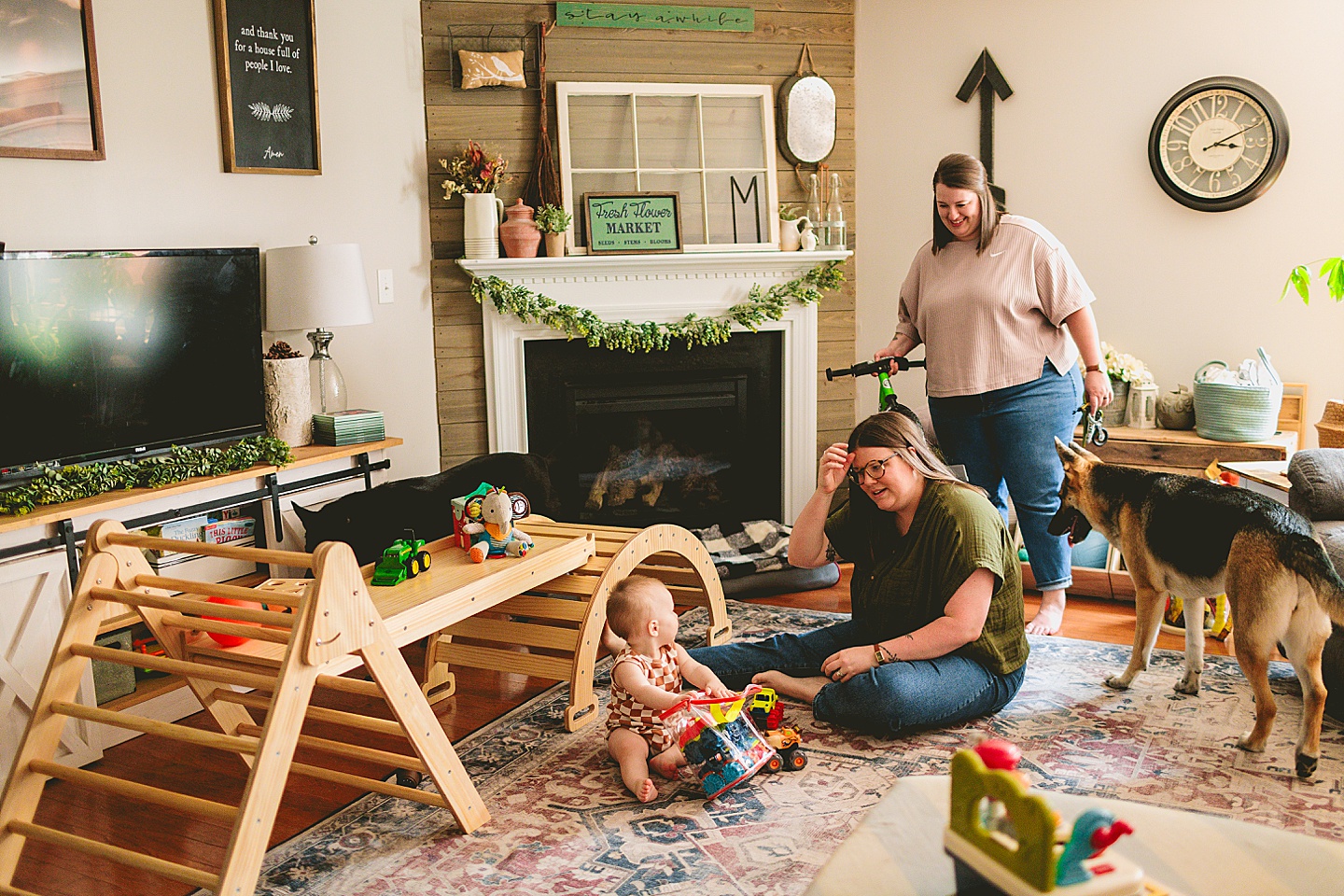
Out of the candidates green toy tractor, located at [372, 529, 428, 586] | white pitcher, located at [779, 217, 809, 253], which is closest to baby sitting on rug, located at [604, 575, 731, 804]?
green toy tractor, located at [372, 529, 428, 586]

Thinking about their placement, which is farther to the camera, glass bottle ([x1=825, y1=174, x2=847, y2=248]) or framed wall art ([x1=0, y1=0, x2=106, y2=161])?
glass bottle ([x1=825, y1=174, x2=847, y2=248])

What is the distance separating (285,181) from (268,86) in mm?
293

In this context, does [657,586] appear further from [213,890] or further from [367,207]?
[367,207]

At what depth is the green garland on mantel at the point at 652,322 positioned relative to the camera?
3836mm

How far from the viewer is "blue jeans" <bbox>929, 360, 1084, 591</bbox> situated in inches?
120

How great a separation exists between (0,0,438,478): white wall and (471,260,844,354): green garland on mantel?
1.00 ft

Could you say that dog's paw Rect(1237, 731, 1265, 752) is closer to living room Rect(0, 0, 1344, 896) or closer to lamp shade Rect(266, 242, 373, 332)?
living room Rect(0, 0, 1344, 896)

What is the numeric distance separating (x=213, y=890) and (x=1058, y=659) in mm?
2223

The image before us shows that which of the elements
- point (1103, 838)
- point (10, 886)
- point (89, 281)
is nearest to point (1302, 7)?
point (1103, 838)

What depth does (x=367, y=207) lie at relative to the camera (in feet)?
11.9

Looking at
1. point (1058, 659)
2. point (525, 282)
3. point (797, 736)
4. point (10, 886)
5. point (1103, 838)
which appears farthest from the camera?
point (525, 282)

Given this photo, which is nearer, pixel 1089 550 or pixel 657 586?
pixel 657 586

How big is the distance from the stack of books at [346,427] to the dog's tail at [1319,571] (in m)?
2.60

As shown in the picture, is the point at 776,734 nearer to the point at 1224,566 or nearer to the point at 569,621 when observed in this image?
the point at 569,621
